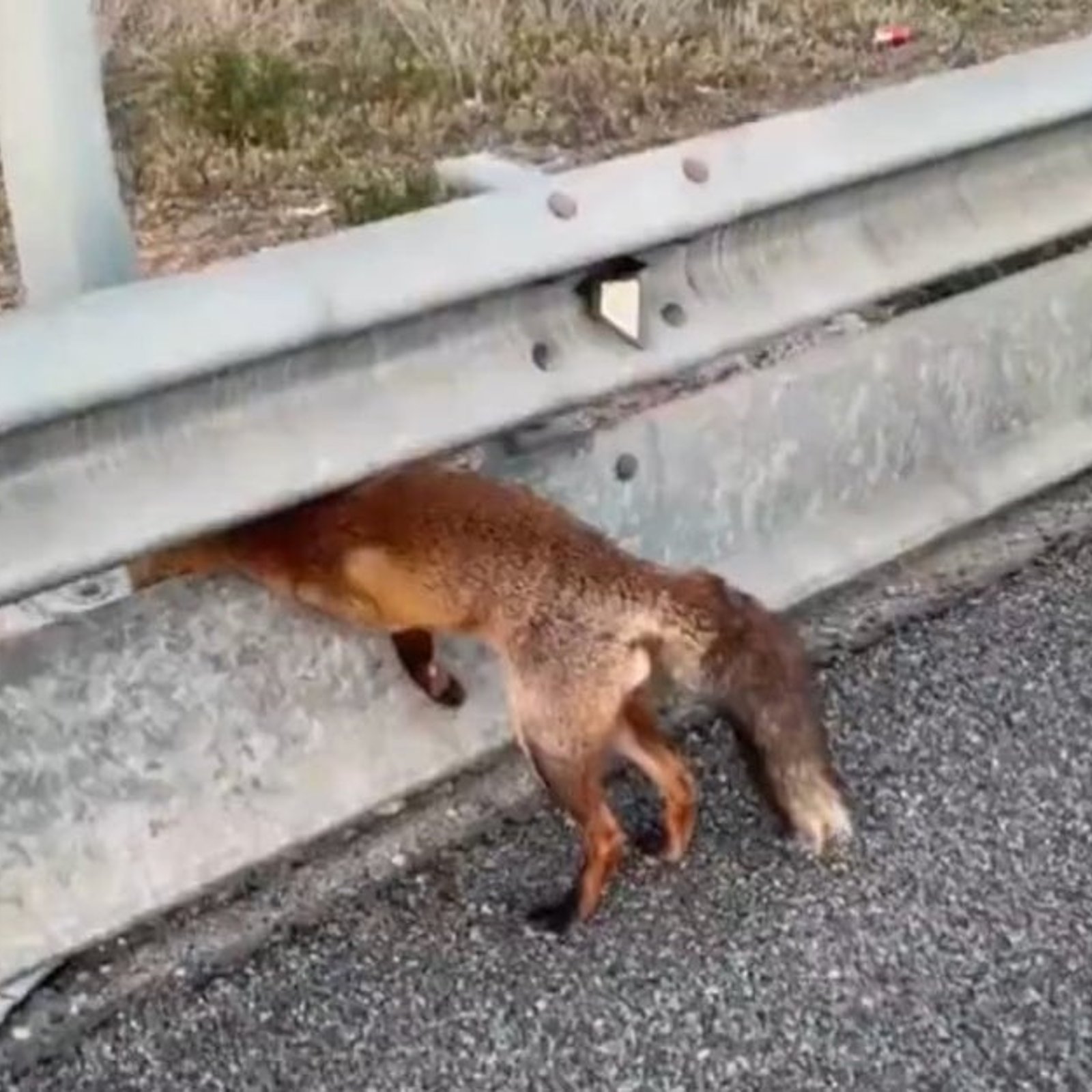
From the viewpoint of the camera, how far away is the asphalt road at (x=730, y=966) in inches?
153

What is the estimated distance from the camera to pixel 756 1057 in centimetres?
390

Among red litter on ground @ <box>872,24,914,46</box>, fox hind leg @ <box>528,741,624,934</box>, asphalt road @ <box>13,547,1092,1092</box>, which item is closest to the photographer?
asphalt road @ <box>13,547,1092,1092</box>

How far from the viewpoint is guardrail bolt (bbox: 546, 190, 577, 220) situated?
14.6 feet

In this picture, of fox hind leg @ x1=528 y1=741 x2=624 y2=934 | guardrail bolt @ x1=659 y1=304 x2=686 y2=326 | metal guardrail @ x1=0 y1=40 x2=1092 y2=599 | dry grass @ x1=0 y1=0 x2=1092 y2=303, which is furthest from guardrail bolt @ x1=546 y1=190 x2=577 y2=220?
dry grass @ x1=0 y1=0 x2=1092 y2=303

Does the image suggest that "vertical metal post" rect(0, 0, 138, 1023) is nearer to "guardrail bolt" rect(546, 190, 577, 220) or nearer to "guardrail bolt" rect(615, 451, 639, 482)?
"guardrail bolt" rect(546, 190, 577, 220)

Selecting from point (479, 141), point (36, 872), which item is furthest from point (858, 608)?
point (479, 141)

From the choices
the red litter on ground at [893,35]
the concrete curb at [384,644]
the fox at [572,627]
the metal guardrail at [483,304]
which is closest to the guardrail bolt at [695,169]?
the metal guardrail at [483,304]

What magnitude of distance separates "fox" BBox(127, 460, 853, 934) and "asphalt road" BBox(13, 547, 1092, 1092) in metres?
0.10

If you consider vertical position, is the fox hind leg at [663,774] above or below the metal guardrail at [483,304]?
below

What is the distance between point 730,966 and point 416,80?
182 inches

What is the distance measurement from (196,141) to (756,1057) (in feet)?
13.8

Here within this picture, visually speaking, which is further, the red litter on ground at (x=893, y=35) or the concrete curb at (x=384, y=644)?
the red litter on ground at (x=893, y=35)

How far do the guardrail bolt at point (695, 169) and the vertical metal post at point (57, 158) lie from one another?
974 millimetres

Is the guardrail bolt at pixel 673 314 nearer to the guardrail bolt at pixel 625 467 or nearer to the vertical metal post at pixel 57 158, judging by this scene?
the guardrail bolt at pixel 625 467
